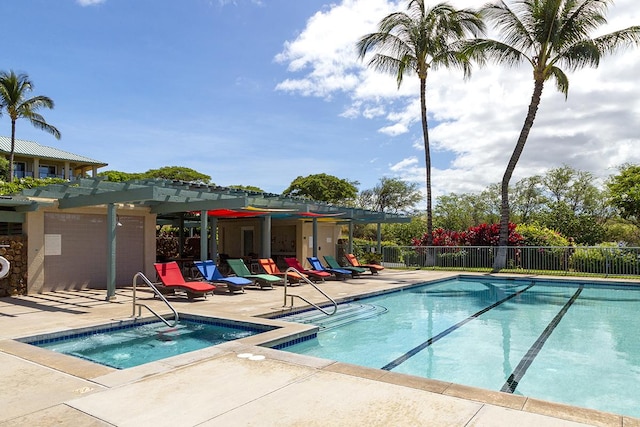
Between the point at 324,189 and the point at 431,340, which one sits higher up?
the point at 324,189

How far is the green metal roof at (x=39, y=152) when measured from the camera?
43.9 meters

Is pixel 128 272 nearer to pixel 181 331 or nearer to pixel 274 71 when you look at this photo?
pixel 181 331

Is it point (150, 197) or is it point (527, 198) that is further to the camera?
point (527, 198)

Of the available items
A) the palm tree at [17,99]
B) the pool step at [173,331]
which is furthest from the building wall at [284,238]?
the palm tree at [17,99]

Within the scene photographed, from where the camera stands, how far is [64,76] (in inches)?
602

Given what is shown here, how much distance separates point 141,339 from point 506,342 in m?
6.21

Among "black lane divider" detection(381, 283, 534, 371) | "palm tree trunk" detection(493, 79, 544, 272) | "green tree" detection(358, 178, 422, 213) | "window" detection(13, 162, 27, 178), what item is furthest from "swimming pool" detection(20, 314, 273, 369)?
"window" detection(13, 162, 27, 178)

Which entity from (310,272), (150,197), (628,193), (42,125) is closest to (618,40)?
(628,193)

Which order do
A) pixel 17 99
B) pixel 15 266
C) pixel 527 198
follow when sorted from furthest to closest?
pixel 527 198, pixel 17 99, pixel 15 266

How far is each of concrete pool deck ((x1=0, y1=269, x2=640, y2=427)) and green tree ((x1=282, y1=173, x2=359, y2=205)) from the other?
38.7 meters

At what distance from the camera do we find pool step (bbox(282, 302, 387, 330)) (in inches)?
361

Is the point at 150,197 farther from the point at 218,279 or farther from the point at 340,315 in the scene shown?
the point at 340,315

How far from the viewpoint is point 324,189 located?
44531 millimetres

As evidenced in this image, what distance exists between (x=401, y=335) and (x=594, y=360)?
10.2 feet
